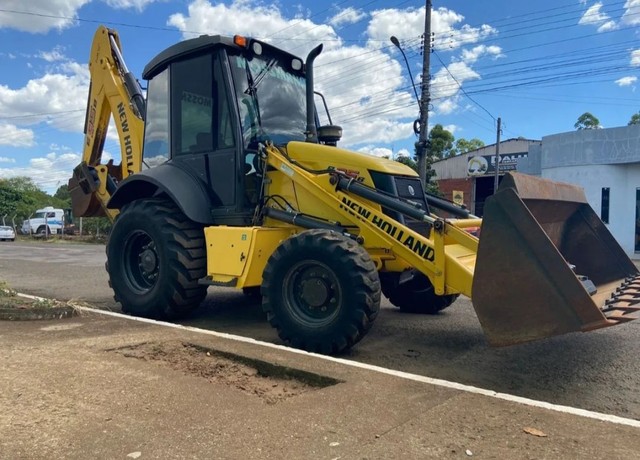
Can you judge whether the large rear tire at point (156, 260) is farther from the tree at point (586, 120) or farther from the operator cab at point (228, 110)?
the tree at point (586, 120)

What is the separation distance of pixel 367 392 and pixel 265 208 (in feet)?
9.49

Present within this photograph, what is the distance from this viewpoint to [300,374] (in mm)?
4145

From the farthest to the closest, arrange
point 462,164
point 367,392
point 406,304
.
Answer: point 462,164 < point 406,304 < point 367,392

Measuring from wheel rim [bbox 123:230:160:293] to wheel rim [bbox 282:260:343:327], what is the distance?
2.15 meters

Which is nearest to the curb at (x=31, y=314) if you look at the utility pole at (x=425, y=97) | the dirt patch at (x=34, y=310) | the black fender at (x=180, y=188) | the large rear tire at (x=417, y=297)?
the dirt patch at (x=34, y=310)

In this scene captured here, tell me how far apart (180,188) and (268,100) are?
4.85ft

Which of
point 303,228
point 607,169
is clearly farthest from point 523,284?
point 607,169

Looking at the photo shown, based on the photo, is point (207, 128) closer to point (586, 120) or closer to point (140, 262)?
point (140, 262)

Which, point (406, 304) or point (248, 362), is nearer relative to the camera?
point (248, 362)

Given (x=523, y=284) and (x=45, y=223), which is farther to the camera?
(x=45, y=223)

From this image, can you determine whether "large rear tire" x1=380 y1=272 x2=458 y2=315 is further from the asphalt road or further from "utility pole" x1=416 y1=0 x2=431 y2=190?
"utility pole" x1=416 y1=0 x2=431 y2=190

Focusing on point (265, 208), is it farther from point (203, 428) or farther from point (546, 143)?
point (546, 143)

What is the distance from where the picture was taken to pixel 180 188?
6277 millimetres

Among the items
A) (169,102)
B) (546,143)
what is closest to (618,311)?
(169,102)
